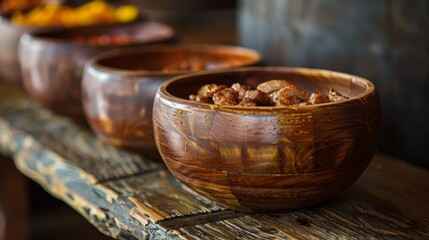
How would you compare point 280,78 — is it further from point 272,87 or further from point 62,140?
A: point 62,140

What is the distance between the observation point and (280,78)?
1.08 metres

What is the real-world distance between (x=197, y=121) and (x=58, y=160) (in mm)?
482

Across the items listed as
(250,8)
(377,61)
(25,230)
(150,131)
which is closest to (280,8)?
(250,8)

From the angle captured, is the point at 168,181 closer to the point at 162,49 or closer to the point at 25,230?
the point at 162,49

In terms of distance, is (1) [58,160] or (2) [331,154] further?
(1) [58,160]

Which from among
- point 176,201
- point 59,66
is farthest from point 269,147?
point 59,66

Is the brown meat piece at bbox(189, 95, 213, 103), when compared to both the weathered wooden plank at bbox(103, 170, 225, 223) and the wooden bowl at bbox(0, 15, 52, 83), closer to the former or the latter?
the weathered wooden plank at bbox(103, 170, 225, 223)

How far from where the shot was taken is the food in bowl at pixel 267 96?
0.92 meters

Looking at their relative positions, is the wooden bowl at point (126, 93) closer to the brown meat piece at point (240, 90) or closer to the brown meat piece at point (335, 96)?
the brown meat piece at point (240, 90)

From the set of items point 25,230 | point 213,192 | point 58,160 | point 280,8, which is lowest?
point 25,230

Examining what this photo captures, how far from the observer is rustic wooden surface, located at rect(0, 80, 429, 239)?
36.1 inches

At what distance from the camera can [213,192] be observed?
93cm

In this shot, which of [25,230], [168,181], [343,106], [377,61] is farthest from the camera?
[25,230]

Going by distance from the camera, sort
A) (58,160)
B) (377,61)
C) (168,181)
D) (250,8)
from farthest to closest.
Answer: (250,8) < (377,61) < (58,160) < (168,181)
